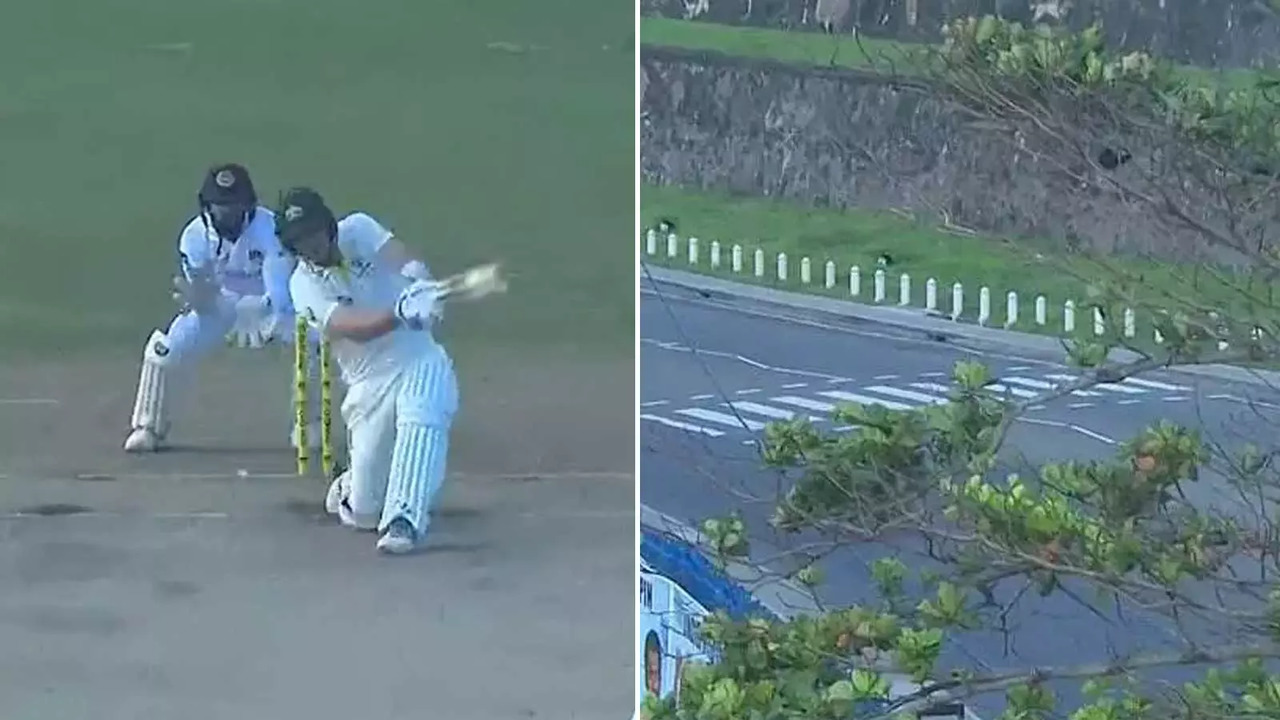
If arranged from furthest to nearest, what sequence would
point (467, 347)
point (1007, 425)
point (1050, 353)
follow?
point (467, 347) < point (1050, 353) < point (1007, 425)

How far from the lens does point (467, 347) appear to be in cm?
562

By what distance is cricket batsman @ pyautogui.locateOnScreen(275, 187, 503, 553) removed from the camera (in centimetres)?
555

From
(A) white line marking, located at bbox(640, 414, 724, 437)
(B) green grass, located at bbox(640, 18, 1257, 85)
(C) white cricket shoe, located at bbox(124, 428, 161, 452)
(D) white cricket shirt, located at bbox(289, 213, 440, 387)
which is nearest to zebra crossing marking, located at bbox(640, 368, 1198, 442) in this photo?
(A) white line marking, located at bbox(640, 414, 724, 437)

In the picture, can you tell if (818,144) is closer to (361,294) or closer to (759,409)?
(759,409)

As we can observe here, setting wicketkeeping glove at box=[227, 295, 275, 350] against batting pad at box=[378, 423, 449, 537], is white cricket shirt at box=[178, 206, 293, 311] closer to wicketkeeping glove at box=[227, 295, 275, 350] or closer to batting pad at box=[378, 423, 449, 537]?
wicketkeeping glove at box=[227, 295, 275, 350]

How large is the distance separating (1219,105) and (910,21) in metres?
1.57

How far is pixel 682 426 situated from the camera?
5.47m

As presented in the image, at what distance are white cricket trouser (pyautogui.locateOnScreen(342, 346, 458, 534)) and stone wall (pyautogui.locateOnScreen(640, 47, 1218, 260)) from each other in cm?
87

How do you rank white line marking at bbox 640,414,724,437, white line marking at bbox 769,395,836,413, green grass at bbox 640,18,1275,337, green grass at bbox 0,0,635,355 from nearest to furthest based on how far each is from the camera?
green grass at bbox 640,18,1275,337, white line marking at bbox 769,395,836,413, white line marking at bbox 640,414,724,437, green grass at bbox 0,0,635,355

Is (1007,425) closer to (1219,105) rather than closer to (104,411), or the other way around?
(1219,105)

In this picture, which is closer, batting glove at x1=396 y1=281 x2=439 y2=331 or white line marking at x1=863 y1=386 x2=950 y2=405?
white line marking at x1=863 y1=386 x2=950 y2=405

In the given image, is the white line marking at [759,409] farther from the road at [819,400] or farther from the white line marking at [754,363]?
the white line marking at [754,363]

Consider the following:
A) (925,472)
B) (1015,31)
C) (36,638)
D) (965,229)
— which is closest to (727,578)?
(965,229)

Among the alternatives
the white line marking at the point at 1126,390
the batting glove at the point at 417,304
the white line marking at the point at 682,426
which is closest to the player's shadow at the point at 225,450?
the batting glove at the point at 417,304
